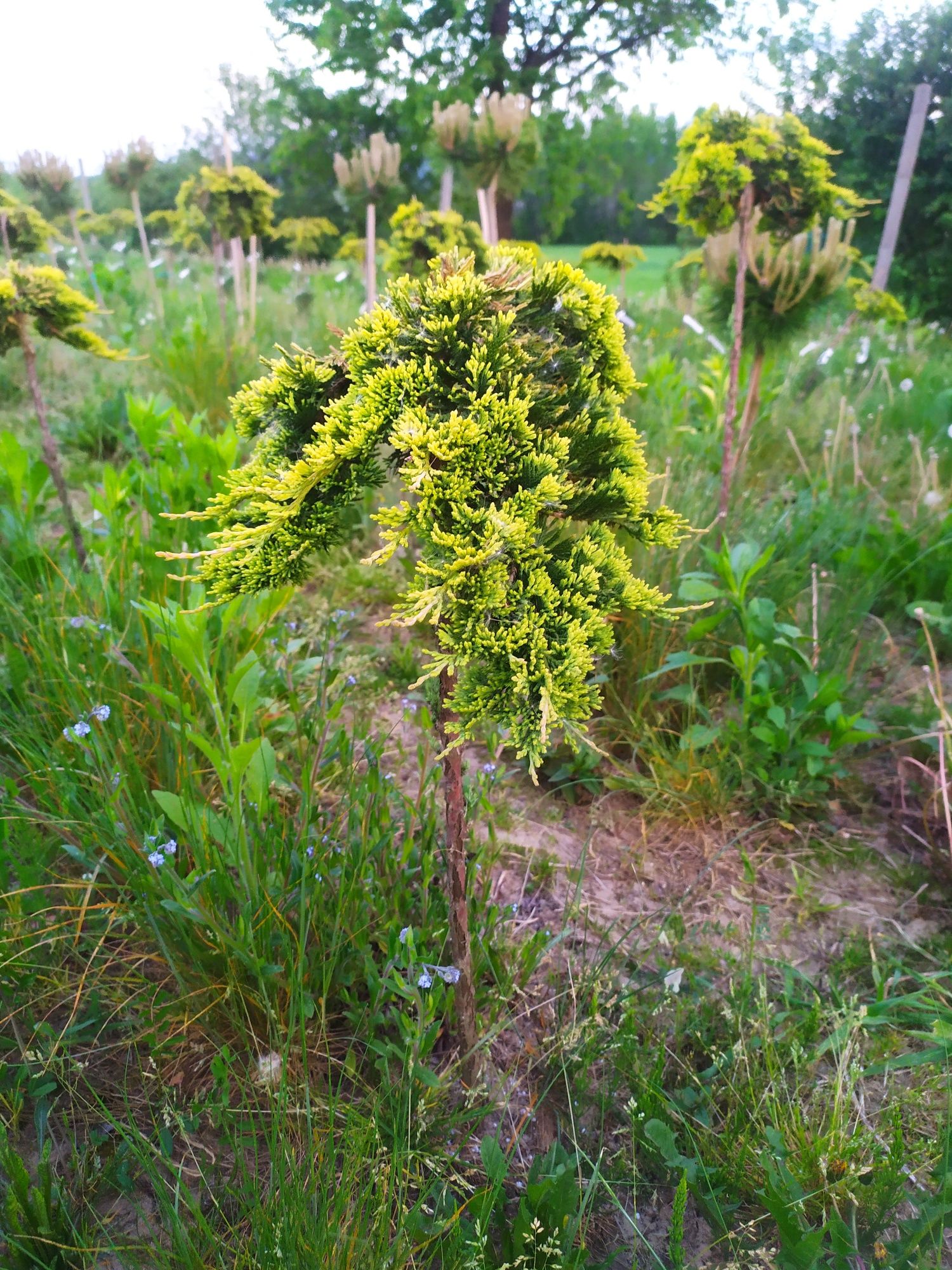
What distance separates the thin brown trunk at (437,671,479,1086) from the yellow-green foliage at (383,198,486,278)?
3.83 metres

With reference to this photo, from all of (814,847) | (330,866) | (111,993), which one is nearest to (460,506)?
(330,866)

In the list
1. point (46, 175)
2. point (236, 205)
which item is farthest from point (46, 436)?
point (46, 175)

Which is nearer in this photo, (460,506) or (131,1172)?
(460,506)

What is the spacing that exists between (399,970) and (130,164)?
7903mm

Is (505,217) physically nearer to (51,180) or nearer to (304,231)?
(304,231)

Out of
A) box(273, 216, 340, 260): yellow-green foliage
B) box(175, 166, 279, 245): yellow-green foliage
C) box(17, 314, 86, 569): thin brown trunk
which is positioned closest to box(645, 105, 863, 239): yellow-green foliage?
box(17, 314, 86, 569): thin brown trunk

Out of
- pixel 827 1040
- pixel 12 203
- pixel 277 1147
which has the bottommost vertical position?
pixel 827 1040

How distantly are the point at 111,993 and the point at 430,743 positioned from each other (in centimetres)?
101

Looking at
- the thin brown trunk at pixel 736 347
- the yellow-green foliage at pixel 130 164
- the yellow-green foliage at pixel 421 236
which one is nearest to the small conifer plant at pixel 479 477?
the thin brown trunk at pixel 736 347

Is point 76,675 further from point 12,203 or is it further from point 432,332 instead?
point 12,203

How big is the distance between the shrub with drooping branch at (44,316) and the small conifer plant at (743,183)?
7.85 ft

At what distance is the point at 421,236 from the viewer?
15.3 feet

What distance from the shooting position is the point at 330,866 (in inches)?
73.9

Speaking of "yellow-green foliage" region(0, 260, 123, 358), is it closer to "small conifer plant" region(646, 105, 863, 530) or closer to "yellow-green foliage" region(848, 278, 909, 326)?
"small conifer plant" region(646, 105, 863, 530)
